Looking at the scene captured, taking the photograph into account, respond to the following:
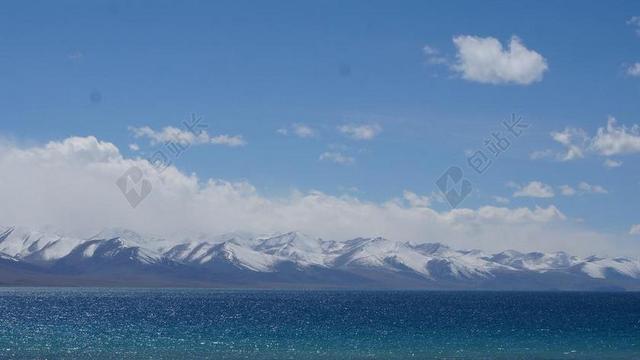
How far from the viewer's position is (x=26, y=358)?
70.6 m

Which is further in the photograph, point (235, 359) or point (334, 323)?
point (334, 323)

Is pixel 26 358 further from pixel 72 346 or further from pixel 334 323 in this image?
pixel 334 323

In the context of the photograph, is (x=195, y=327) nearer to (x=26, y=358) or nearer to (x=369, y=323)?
(x=369, y=323)

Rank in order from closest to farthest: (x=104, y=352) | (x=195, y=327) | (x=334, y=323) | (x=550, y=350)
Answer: (x=104, y=352)
(x=550, y=350)
(x=195, y=327)
(x=334, y=323)

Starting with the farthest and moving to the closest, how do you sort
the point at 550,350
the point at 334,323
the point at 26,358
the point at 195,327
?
the point at 334,323 → the point at 195,327 → the point at 550,350 → the point at 26,358

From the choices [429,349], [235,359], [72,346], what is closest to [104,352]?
[72,346]

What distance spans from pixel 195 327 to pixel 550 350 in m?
52.0

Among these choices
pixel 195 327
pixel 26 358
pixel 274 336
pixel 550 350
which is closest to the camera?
pixel 26 358

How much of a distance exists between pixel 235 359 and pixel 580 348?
128 ft

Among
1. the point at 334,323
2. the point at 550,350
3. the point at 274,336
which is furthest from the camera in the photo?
the point at 334,323

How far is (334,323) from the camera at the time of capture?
124562 mm

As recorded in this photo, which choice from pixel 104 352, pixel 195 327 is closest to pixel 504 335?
pixel 195 327

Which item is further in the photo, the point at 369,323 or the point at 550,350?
the point at 369,323

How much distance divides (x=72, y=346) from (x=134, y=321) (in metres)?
44.4
